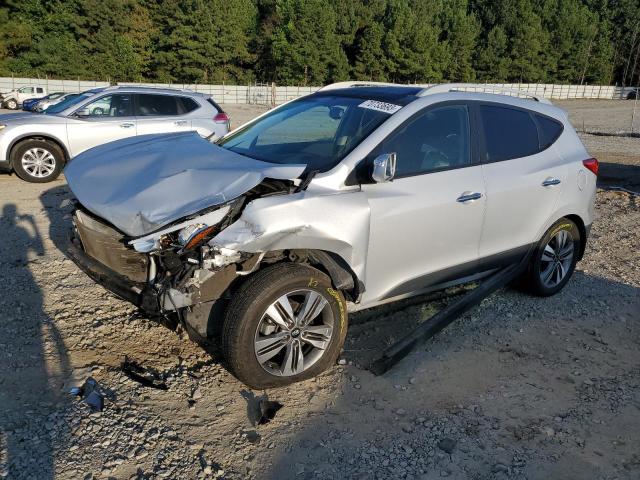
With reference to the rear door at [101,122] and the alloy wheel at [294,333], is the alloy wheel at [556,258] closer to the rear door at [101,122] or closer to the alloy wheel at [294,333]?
the alloy wheel at [294,333]

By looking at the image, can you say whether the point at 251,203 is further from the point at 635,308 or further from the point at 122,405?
the point at 635,308

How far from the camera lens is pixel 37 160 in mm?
9391

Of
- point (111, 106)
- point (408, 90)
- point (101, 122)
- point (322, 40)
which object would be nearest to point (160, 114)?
point (111, 106)

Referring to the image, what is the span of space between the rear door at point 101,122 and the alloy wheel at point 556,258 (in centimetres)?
773

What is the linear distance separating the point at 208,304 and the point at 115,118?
25.8 ft

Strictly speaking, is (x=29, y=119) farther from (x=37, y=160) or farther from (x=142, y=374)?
(x=142, y=374)

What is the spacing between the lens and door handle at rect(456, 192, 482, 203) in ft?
12.8

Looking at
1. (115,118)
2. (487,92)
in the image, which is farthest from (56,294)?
(115,118)

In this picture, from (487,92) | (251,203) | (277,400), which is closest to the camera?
(251,203)

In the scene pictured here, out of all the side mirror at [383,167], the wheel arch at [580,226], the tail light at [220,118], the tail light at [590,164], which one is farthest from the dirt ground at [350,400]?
the tail light at [220,118]

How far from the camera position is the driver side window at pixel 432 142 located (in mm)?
3713

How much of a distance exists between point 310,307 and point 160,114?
8.11 meters

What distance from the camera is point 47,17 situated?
56438 mm

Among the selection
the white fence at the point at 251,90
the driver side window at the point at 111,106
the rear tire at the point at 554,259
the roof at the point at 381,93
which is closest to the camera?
the roof at the point at 381,93
